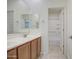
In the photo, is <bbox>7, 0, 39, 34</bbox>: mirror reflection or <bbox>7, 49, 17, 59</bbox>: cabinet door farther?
<bbox>7, 0, 39, 34</bbox>: mirror reflection

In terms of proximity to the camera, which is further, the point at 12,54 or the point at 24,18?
the point at 24,18

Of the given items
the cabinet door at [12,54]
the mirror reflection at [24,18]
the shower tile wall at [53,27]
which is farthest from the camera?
the shower tile wall at [53,27]

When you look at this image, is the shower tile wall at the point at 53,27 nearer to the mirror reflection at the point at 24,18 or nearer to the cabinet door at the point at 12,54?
the mirror reflection at the point at 24,18

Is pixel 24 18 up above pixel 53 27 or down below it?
above

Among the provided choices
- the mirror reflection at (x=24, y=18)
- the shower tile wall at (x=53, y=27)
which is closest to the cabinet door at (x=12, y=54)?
the mirror reflection at (x=24, y=18)

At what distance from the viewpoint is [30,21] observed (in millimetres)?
4969

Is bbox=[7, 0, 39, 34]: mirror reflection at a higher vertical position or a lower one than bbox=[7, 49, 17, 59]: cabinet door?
higher

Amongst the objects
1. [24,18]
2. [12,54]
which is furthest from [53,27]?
[12,54]

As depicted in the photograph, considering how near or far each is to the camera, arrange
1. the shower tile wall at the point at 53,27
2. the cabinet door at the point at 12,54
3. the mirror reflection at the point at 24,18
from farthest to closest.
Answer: the shower tile wall at the point at 53,27
the mirror reflection at the point at 24,18
the cabinet door at the point at 12,54

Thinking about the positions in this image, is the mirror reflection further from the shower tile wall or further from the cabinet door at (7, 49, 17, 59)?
the shower tile wall

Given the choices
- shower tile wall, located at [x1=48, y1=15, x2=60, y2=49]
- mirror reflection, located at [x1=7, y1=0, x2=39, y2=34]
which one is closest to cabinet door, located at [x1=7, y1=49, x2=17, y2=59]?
mirror reflection, located at [x1=7, y1=0, x2=39, y2=34]

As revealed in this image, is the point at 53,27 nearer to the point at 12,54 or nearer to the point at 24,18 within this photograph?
the point at 24,18
